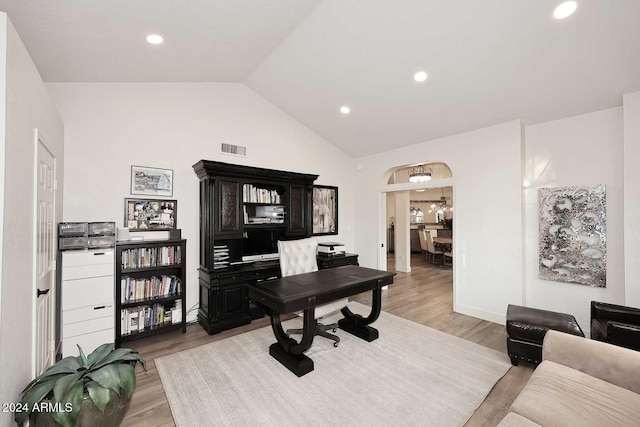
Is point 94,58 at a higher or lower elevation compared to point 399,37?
lower

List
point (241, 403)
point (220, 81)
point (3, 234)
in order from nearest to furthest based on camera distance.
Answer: point (3, 234), point (241, 403), point (220, 81)

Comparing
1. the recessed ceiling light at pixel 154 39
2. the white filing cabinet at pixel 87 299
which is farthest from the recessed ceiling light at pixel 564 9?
the white filing cabinet at pixel 87 299

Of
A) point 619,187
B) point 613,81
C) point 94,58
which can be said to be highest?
point 94,58

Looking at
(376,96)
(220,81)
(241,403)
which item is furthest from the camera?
(220,81)

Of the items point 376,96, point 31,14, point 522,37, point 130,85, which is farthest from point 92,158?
point 522,37

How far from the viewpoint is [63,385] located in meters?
1.51

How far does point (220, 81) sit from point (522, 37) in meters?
3.74

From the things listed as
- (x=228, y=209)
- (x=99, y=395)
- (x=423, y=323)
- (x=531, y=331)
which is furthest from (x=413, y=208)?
(x=99, y=395)

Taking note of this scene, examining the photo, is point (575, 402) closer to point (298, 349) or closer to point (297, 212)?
point (298, 349)

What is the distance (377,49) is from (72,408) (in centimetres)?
382

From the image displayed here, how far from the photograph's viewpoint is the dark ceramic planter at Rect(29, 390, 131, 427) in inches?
57.7

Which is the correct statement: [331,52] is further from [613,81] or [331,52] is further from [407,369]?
[407,369]

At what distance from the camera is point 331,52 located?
3193mm

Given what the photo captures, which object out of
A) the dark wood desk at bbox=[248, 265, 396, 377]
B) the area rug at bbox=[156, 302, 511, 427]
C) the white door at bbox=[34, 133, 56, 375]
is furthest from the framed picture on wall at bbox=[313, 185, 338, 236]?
the white door at bbox=[34, 133, 56, 375]
